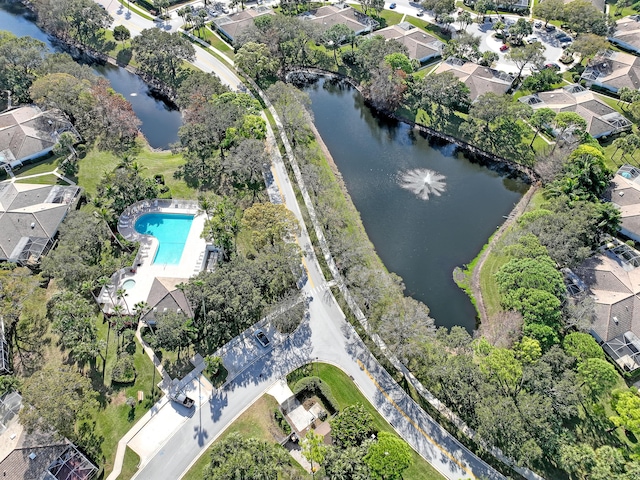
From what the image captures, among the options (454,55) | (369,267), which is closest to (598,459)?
(369,267)

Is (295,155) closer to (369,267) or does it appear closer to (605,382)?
(369,267)

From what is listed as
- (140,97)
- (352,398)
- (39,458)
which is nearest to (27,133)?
(140,97)

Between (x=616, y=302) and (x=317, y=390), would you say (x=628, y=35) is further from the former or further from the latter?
(x=317, y=390)

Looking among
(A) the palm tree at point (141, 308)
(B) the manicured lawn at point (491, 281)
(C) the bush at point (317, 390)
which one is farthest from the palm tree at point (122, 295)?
(B) the manicured lawn at point (491, 281)

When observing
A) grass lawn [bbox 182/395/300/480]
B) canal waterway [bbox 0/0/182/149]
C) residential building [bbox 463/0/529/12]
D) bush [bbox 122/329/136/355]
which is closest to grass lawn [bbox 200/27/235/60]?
canal waterway [bbox 0/0/182/149]

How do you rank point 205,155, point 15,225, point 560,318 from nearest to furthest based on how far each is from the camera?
point 560,318, point 15,225, point 205,155
